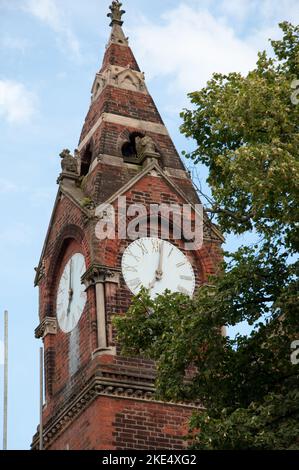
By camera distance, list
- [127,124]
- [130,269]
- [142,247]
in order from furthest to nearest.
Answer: [127,124]
[142,247]
[130,269]

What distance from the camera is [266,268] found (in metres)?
23.6

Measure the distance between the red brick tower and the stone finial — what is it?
0.10 ft

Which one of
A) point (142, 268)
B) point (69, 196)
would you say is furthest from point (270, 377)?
point (69, 196)

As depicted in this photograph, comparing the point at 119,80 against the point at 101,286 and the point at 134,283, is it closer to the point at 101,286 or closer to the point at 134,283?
the point at 134,283

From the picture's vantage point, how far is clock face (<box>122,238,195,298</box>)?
33.0 m

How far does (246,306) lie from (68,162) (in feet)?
47.4

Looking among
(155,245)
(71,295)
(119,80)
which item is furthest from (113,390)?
(119,80)

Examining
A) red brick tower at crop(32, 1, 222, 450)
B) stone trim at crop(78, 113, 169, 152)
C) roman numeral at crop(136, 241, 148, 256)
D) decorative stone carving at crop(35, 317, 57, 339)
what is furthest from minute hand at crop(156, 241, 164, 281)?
stone trim at crop(78, 113, 169, 152)

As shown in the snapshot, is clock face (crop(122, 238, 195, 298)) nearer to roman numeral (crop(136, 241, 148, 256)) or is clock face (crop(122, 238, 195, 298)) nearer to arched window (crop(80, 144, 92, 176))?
roman numeral (crop(136, 241, 148, 256))

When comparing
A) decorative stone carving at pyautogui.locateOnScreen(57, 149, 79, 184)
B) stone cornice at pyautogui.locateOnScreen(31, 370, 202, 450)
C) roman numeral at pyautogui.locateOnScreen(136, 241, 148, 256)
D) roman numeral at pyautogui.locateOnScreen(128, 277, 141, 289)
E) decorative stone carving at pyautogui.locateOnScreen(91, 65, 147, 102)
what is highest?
decorative stone carving at pyautogui.locateOnScreen(91, 65, 147, 102)

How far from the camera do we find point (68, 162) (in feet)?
121

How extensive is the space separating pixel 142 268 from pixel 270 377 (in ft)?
34.2

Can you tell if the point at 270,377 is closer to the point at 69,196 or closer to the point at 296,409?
the point at 296,409

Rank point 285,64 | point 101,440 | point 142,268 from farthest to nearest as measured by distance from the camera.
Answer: point 142,268 → point 101,440 → point 285,64
